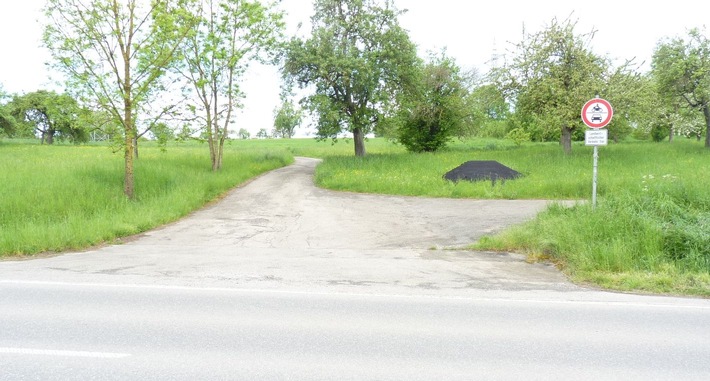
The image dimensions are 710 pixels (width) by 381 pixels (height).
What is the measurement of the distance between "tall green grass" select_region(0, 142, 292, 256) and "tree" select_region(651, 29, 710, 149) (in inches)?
1141

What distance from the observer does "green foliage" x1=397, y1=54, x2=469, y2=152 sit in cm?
3638

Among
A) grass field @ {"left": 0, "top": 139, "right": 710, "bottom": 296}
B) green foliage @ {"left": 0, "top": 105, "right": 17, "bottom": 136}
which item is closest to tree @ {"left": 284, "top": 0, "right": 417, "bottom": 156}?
grass field @ {"left": 0, "top": 139, "right": 710, "bottom": 296}

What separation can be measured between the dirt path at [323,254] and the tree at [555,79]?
11.3 m

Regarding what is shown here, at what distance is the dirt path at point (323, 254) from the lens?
7.14m

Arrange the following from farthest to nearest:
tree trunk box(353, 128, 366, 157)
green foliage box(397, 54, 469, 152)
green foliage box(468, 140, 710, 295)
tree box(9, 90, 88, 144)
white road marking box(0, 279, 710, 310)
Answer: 1. tree box(9, 90, 88, 144)
2. green foliage box(397, 54, 469, 152)
3. tree trunk box(353, 128, 366, 157)
4. green foliage box(468, 140, 710, 295)
5. white road marking box(0, 279, 710, 310)

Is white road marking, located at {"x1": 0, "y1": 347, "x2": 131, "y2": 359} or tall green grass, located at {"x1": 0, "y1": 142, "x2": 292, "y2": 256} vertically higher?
tall green grass, located at {"x1": 0, "y1": 142, "x2": 292, "y2": 256}

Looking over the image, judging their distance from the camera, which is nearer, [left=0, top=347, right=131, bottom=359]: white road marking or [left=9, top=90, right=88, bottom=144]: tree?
[left=0, top=347, right=131, bottom=359]: white road marking

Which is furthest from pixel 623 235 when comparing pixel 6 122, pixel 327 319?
pixel 6 122

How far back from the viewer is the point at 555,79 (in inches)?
983

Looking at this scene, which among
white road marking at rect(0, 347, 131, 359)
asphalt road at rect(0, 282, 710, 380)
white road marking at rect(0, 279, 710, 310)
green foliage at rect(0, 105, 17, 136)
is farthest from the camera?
green foliage at rect(0, 105, 17, 136)

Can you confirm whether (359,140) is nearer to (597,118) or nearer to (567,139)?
(567,139)

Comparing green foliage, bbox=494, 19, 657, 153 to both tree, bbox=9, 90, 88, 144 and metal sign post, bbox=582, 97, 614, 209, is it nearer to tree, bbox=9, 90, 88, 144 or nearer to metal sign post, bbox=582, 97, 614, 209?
metal sign post, bbox=582, 97, 614, 209

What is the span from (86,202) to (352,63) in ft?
55.8

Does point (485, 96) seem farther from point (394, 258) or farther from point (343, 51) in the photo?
point (394, 258)
